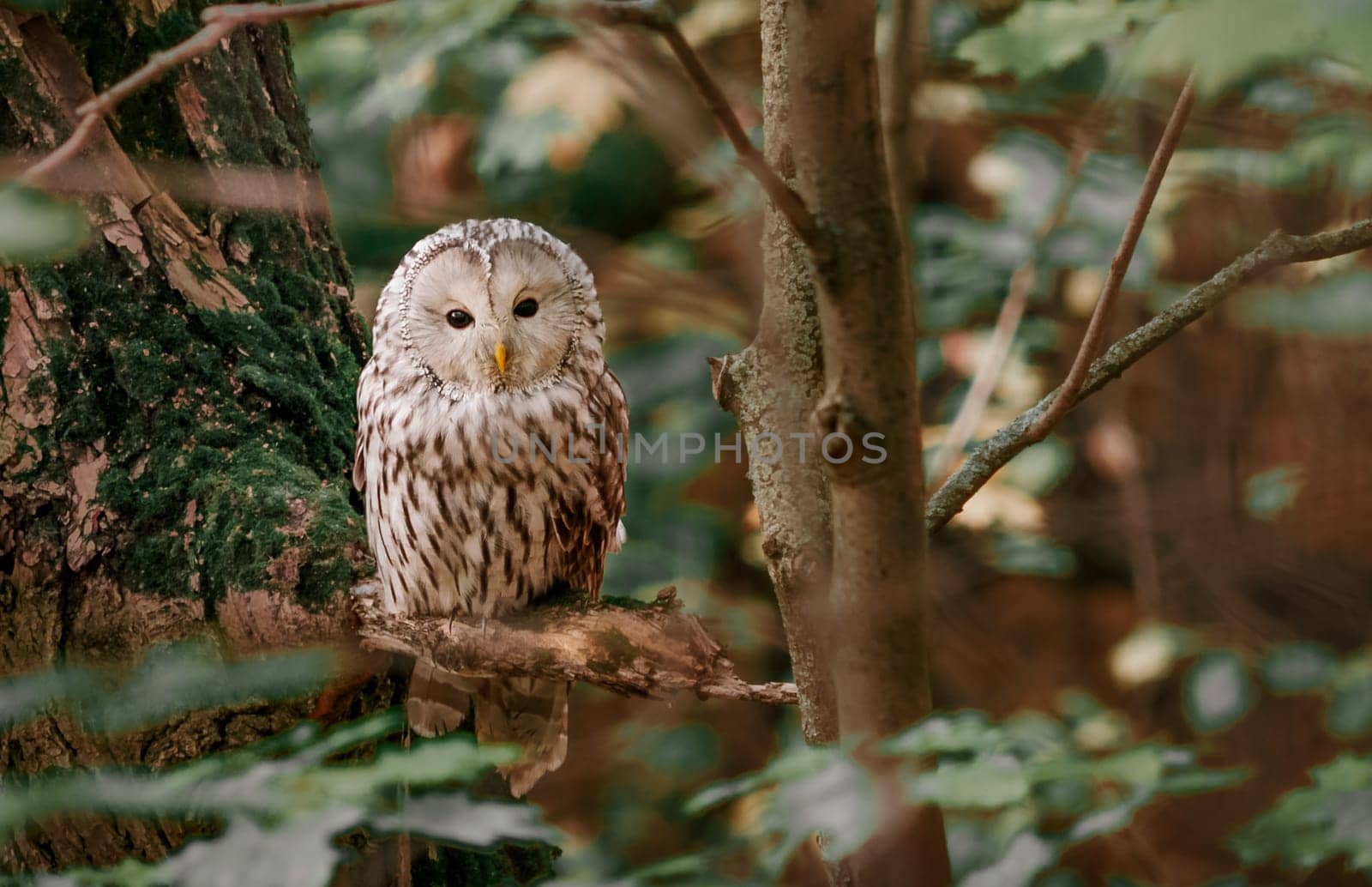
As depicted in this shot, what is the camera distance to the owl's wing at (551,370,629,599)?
7.59ft

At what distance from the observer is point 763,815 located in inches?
37.3

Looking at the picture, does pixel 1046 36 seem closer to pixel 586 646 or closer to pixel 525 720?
pixel 586 646

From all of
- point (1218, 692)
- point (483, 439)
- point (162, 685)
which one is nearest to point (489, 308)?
point (483, 439)

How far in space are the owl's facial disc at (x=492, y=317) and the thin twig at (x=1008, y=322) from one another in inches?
38.2

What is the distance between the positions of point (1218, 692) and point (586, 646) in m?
1.94

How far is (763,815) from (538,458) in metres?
1.40

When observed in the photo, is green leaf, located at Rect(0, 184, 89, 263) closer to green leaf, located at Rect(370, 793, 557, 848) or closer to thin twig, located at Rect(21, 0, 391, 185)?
thin twig, located at Rect(21, 0, 391, 185)

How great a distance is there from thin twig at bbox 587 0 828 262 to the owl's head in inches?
54.8

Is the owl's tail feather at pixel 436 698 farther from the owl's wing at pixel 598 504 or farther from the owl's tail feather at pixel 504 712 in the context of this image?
the owl's wing at pixel 598 504

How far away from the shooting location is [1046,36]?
5.92ft

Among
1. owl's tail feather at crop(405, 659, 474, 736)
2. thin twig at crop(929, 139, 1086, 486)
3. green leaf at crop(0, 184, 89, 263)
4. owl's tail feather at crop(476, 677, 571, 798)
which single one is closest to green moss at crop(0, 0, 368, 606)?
owl's tail feather at crop(405, 659, 474, 736)

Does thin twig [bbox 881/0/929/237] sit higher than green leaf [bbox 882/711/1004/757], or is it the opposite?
thin twig [bbox 881/0/929/237]

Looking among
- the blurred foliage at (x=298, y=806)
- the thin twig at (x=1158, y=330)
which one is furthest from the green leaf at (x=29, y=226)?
the thin twig at (x=1158, y=330)

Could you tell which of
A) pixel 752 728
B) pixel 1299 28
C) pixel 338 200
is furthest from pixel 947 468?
pixel 1299 28
